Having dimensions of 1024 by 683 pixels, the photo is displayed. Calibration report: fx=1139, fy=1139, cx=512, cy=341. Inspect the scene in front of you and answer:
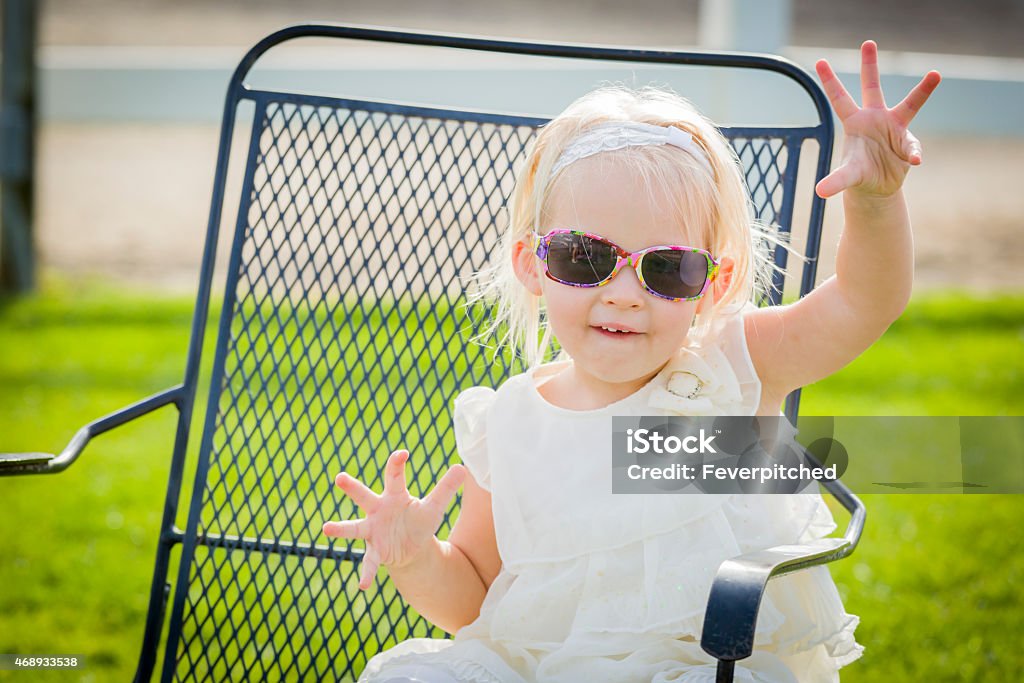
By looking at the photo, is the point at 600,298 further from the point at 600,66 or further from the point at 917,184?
the point at 917,184

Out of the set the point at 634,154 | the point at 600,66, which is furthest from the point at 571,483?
the point at 600,66

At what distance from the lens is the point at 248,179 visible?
2244 millimetres

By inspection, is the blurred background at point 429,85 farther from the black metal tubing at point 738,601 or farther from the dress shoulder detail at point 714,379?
the black metal tubing at point 738,601

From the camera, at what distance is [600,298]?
167 cm

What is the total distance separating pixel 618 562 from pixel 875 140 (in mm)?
697

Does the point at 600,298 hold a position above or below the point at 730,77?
below

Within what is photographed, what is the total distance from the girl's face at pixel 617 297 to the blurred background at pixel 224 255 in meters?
1.57

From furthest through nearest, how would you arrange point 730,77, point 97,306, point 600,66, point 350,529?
1. point 97,306
2. point 600,66
3. point 730,77
4. point 350,529

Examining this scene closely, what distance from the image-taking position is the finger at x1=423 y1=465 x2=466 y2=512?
1.60m

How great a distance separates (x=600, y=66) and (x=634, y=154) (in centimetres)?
367

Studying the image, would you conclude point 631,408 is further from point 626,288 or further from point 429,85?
point 429,85

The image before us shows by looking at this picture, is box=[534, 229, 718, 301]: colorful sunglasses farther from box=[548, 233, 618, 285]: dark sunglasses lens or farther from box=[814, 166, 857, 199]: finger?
box=[814, 166, 857, 199]: finger

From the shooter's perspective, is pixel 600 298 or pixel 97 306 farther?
pixel 97 306

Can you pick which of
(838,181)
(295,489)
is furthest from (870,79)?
(295,489)
